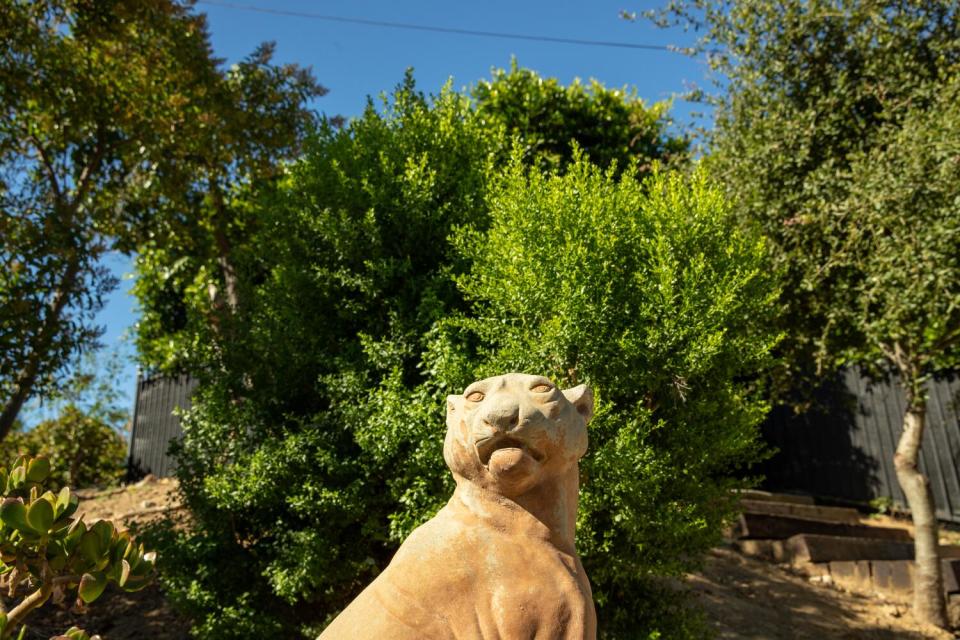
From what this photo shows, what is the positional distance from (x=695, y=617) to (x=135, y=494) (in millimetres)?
9884

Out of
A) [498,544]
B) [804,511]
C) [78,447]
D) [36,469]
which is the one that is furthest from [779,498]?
[78,447]

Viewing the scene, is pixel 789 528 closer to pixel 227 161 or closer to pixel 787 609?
pixel 787 609

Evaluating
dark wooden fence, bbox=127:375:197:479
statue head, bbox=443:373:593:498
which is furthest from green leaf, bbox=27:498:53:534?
dark wooden fence, bbox=127:375:197:479

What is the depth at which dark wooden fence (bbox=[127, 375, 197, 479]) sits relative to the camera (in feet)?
50.3

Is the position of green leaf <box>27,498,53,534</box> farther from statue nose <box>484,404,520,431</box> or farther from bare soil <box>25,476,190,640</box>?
bare soil <box>25,476,190,640</box>

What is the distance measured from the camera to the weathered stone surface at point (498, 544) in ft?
9.67

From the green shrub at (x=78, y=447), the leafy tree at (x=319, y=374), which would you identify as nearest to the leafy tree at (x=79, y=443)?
the green shrub at (x=78, y=447)

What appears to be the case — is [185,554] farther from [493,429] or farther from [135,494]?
[135,494]

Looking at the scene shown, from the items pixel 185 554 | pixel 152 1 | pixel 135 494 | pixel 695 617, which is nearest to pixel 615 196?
pixel 695 617

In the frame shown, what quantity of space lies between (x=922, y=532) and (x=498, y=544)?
7987mm

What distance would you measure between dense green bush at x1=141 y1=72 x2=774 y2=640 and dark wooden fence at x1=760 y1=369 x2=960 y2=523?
670 cm

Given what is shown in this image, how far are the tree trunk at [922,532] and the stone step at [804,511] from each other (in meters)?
2.63

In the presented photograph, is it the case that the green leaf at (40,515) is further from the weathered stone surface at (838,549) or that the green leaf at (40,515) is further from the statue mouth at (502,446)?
the weathered stone surface at (838,549)

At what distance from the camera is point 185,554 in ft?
23.2
